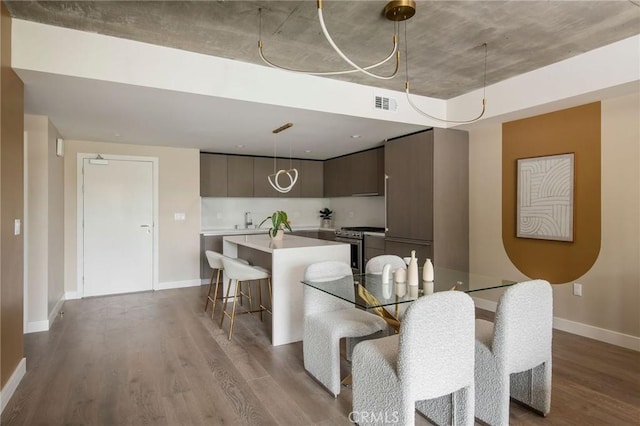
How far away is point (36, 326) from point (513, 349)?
4.42 meters

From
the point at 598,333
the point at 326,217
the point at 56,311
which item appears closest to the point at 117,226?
the point at 56,311

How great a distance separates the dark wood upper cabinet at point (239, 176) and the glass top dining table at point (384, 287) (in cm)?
418

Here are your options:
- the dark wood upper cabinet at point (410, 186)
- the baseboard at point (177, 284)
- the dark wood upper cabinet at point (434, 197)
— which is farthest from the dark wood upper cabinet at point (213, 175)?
the dark wood upper cabinet at point (434, 197)

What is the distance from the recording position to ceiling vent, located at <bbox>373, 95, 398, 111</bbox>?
396 cm

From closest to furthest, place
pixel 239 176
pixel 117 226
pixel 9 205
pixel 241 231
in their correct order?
pixel 9 205
pixel 117 226
pixel 241 231
pixel 239 176

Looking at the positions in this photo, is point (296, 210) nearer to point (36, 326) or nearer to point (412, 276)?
point (36, 326)

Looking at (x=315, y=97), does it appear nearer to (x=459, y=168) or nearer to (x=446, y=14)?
(x=446, y=14)

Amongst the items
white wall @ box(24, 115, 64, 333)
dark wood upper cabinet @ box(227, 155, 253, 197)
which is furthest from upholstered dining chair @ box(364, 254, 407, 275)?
dark wood upper cabinet @ box(227, 155, 253, 197)

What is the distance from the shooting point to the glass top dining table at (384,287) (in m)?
2.25

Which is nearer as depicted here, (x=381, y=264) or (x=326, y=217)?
(x=381, y=264)

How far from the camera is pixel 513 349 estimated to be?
206cm

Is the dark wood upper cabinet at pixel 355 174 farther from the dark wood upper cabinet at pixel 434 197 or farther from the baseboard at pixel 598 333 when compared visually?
the baseboard at pixel 598 333

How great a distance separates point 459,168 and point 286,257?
2.52 metres

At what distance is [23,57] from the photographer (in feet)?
8.44
